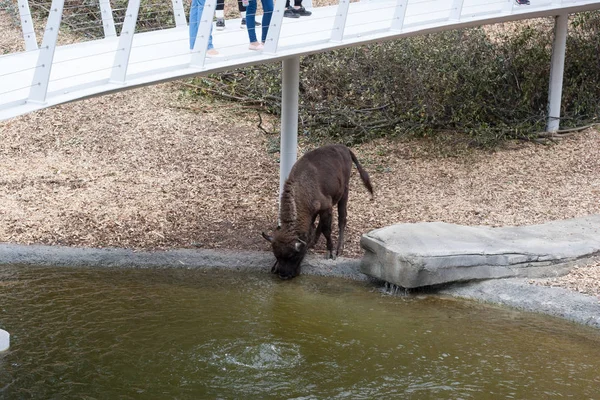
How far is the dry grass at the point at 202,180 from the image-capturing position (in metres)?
11.1

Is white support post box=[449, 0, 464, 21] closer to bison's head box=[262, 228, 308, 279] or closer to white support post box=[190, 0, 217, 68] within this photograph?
bison's head box=[262, 228, 308, 279]

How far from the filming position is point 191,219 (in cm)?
1146

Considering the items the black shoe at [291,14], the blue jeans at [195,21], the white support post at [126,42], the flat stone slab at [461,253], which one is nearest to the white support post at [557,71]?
the flat stone slab at [461,253]

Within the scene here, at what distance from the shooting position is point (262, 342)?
8125mm

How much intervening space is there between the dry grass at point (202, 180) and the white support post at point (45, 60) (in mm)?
4282

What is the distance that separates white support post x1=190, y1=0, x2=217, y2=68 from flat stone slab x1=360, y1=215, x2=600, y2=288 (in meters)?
3.13

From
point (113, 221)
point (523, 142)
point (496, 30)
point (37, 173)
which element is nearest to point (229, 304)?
point (113, 221)

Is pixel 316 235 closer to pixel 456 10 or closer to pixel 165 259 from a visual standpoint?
pixel 165 259

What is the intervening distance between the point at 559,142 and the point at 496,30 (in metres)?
5.13

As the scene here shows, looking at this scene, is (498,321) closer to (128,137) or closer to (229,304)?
(229,304)

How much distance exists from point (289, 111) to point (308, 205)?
155 cm

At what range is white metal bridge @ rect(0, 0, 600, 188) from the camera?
22.7 ft

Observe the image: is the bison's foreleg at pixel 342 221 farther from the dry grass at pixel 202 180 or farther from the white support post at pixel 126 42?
the white support post at pixel 126 42

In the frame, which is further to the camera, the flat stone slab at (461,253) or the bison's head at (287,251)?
the bison's head at (287,251)
